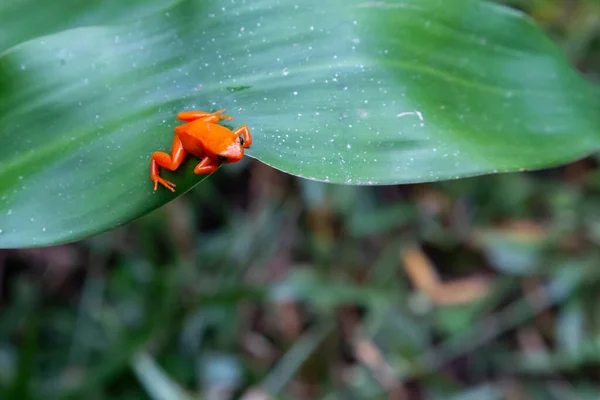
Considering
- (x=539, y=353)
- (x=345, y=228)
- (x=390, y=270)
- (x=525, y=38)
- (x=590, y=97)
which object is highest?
(x=525, y=38)

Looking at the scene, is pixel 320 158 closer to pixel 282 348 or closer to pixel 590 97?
pixel 590 97

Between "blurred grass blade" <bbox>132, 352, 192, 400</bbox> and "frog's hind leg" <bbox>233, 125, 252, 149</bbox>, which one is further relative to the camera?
"blurred grass blade" <bbox>132, 352, 192, 400</bbox>

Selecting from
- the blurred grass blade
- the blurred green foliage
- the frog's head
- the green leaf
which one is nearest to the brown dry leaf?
the blurred green foliage

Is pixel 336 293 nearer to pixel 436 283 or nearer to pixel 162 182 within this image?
pixel 436 283

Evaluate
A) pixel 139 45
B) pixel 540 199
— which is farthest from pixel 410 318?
pixel 139 45

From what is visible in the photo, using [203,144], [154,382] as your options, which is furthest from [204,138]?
[154,382]

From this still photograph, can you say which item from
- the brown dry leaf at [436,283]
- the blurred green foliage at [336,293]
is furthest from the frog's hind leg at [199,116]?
the brown dry leaf at [436,283]

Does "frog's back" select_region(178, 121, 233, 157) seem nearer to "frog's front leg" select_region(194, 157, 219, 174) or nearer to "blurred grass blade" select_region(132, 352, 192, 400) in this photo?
"frog's front leg" select_region(194, 157, 219, 174)
